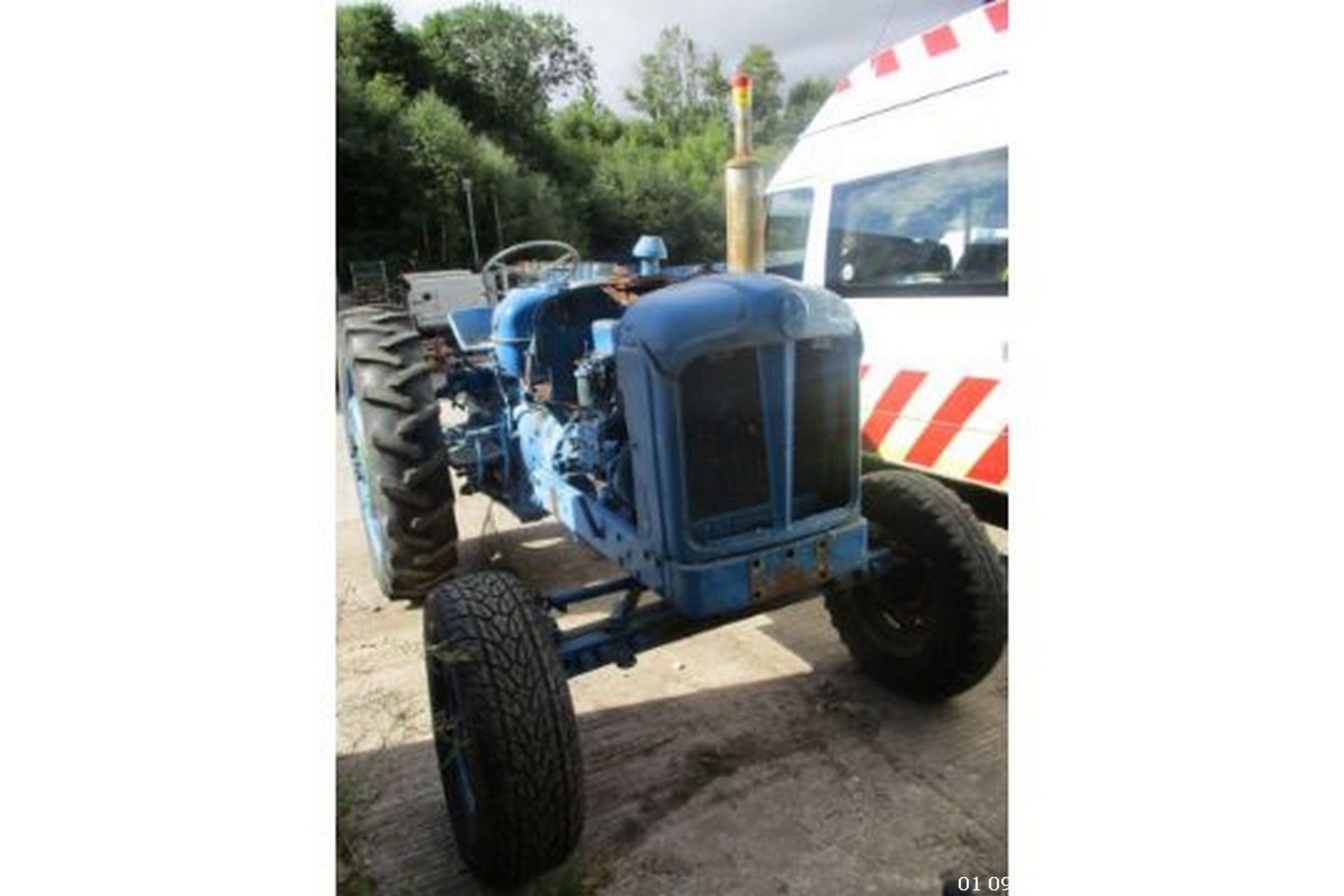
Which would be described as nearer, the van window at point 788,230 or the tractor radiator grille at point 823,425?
the tractor radiator grille at point 823,425

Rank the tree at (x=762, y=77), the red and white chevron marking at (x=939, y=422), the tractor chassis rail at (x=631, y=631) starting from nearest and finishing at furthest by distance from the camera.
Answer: the tree at (x=762, y=77)
the tractor chassis rail at (x=631, y=631)
the red and white chevron marking at (x=939, y=422)

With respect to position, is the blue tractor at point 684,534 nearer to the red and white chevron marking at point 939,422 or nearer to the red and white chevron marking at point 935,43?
the red and white chevron marking at point 939,422

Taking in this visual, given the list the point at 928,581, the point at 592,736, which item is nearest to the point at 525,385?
the point at 592,736

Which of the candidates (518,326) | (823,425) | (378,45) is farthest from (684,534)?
(518,326)

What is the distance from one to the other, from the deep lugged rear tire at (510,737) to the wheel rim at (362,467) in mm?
1279

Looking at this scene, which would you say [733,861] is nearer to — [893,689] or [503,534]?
[893,689]

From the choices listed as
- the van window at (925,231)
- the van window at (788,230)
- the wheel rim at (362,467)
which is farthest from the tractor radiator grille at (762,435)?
the van window at (788,230)

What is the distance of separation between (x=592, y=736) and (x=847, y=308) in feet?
4.42

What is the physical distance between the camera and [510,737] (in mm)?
1562

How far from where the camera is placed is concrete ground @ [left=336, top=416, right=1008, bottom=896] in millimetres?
1747

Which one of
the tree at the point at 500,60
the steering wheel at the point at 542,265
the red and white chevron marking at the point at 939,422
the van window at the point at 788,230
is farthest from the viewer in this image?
the van window at the point at 788,230

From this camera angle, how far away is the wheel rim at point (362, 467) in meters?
2.91

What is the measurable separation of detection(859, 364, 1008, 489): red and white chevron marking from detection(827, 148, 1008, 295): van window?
0.34m

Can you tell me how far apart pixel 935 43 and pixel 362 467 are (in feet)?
8.96
